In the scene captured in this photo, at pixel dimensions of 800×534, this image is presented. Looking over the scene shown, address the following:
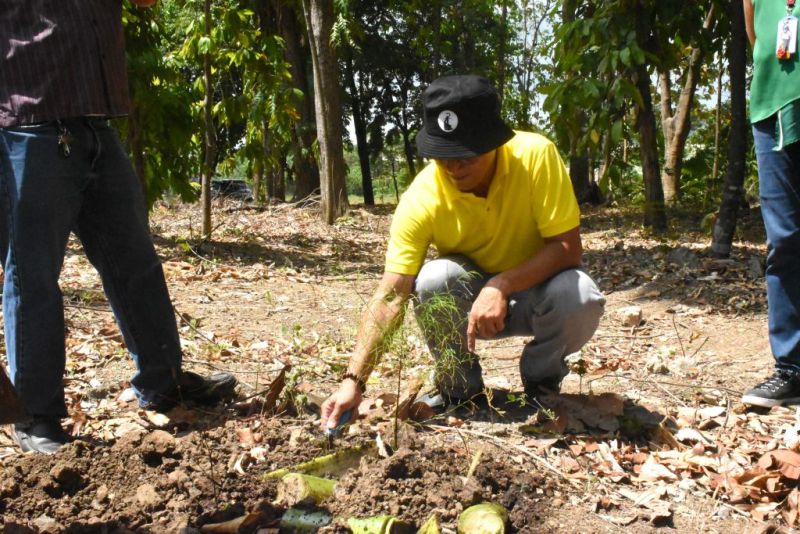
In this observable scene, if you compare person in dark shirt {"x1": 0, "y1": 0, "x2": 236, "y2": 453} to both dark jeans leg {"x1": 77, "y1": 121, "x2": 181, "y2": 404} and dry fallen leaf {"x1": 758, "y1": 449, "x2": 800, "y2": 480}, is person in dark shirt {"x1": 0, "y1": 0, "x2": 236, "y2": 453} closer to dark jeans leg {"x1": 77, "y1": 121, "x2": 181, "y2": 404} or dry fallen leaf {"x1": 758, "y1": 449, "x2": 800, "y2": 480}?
dark jeans leg {"x1": 77, "y1": 121, "x2": 181, "y2": 404}

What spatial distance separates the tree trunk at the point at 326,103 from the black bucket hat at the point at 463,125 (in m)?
7.67

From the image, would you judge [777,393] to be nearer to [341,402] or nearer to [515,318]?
[515,318]

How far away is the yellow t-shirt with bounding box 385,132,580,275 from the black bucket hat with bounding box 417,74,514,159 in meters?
0.20

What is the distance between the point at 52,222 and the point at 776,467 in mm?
2380

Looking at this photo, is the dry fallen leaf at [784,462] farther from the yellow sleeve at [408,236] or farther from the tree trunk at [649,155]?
the tree trunk at [649,155]

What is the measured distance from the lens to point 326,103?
34.1 feet

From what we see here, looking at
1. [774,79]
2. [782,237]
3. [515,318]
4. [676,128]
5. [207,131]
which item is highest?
[207,131]

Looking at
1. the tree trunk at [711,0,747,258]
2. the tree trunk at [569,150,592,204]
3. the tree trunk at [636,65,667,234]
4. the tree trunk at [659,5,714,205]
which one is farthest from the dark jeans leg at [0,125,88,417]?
the tree trunk at [569,150,592,204]

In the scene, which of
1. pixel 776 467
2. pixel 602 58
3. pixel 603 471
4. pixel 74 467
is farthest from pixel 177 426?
pixel 602 58

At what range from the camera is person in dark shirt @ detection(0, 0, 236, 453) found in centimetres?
255

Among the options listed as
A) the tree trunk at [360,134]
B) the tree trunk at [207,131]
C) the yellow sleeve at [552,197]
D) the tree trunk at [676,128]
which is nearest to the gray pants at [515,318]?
the yellow sleeve at [552,197]

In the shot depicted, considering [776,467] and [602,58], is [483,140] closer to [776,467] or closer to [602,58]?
[776,467]

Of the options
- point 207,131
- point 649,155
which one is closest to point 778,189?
point 649,155

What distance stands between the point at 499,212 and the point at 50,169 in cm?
149
